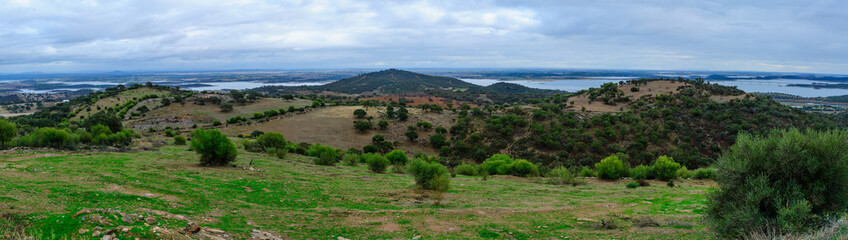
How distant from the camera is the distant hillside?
14588cm

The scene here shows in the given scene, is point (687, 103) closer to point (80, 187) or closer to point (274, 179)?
point (274, 179)

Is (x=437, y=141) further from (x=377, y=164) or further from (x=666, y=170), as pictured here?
(x=666, y=170)

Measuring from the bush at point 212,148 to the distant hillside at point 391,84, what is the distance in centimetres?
11821

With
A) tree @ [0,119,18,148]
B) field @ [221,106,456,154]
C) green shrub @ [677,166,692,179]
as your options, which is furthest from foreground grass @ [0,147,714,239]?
field @ [221,106,456,154]

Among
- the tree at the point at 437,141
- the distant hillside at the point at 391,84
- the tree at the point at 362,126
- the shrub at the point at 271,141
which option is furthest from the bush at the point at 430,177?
the distant hillside at the point at 391,84

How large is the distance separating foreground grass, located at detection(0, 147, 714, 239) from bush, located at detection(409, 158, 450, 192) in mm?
554

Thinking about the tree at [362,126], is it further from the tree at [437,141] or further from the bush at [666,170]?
the bush at [666,170]

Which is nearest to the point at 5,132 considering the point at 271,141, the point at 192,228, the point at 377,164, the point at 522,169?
the point at 271,141

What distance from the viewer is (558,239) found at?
10.3m

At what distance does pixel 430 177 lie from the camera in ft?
57.2

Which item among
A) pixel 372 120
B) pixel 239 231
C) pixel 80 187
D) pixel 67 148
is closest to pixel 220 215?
pixel 239 231

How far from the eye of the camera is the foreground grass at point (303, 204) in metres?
9.34

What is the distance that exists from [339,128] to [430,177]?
36022 millimetres

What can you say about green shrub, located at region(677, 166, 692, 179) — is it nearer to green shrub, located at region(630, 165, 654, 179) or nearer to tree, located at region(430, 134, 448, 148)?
green shrub, located at region(630, 165, 654, 179)
